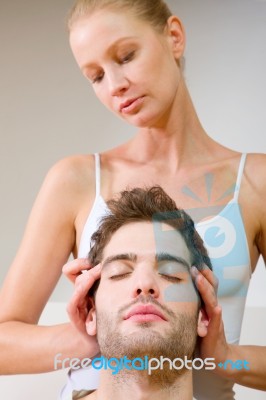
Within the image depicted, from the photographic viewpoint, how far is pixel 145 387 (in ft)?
2.62

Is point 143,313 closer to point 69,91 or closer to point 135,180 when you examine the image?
point 135,180

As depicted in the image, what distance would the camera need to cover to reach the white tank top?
0.86m

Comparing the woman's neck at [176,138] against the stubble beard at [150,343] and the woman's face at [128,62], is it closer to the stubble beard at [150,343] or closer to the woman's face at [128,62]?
the woman's face at [128,62]

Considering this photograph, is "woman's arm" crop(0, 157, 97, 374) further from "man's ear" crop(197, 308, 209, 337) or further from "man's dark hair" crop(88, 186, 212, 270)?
"man's ear" crop(197, 308, 209, 337)

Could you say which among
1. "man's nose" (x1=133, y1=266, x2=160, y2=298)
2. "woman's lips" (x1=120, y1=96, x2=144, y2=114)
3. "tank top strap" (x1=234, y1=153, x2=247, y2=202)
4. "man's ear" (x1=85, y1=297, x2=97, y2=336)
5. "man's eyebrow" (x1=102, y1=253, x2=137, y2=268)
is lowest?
"man's ear" (x1=85, y1=297, x2=97, y2=336)

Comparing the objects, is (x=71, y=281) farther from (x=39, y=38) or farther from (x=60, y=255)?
(x=39, y=38)

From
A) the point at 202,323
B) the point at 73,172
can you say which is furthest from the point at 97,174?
the point at 202,323

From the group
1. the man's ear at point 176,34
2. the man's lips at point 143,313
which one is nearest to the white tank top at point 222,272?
the man's lips at point 143,313

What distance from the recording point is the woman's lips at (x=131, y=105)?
0.87 meters

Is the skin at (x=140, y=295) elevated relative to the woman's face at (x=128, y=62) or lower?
lower

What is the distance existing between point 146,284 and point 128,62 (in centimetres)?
28

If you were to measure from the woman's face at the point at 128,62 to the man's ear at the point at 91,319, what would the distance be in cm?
24

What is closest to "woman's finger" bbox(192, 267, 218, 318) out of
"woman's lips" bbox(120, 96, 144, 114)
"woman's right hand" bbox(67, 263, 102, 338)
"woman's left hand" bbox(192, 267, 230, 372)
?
"woman's left hand" bbox(192, 267, 230, 372)

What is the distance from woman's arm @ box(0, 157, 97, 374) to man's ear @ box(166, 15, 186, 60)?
0.63 ft
